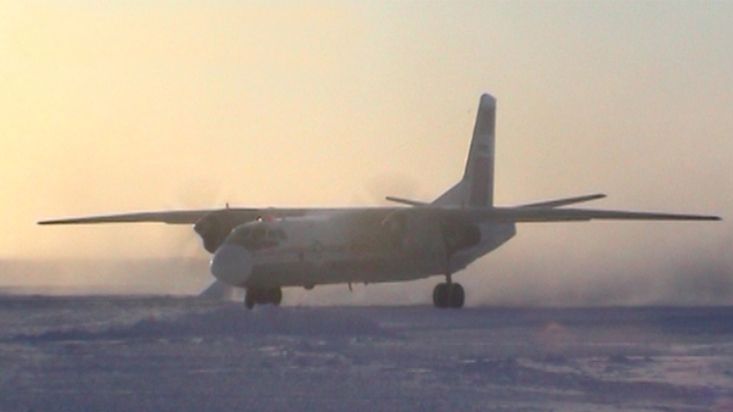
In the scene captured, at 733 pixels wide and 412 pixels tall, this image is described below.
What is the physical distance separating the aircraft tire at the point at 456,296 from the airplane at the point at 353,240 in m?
0.03

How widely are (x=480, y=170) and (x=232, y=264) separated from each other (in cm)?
1295

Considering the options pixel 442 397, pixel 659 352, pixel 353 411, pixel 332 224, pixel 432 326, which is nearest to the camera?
pixel 353 411

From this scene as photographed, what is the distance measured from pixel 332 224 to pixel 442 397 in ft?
86.9

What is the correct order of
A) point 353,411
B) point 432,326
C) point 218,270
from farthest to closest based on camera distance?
1. point 218,270
2. point 432,326
3. point 353,411

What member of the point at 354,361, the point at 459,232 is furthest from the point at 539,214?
the point at 354,361

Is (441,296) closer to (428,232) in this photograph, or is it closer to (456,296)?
(456,296)

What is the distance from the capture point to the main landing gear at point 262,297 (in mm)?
45625

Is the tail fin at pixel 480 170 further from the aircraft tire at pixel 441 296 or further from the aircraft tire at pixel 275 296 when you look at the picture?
the aircraft tire at pixel 275 296

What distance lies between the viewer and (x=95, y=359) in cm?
2564

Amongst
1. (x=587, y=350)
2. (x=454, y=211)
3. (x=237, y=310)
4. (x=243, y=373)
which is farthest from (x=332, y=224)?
(x=243, y=373)

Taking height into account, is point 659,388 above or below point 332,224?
below

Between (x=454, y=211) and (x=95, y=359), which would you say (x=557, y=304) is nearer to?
(x=454, y=211)

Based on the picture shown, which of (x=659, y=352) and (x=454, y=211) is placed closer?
(x=659, y=352)

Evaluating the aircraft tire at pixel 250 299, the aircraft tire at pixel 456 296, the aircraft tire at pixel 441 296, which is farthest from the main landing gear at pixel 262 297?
the aircraft tire at pixel 456 296
